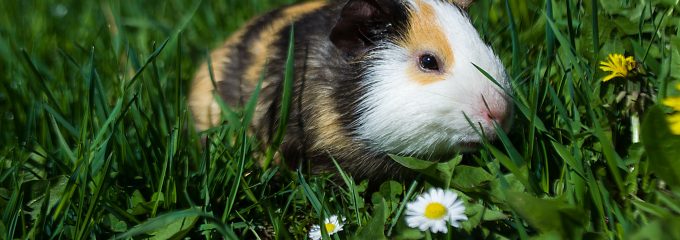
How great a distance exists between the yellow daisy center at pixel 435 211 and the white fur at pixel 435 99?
51 centimetres

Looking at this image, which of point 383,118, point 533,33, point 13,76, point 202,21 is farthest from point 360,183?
point 202,21

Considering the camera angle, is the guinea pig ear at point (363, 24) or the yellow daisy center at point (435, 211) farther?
the guinea pig ear at point (363, 24)

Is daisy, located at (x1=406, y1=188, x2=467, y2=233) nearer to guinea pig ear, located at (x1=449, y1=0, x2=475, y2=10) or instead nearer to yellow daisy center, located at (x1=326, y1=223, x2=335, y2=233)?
yellow daisy center, located at (x1=326, y1=223, x2=335, y2=233)

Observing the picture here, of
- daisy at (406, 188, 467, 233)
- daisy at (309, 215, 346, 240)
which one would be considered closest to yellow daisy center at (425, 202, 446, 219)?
daisy at (406, 188, 467, 233)

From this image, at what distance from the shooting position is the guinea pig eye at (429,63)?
2.85 m

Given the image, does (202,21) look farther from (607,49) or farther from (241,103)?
(607,49)

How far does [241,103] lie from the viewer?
3.51 metres

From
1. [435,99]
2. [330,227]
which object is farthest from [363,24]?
[330,227]

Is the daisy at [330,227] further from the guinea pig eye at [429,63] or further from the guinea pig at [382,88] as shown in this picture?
the guinea pig eye at [429,63]

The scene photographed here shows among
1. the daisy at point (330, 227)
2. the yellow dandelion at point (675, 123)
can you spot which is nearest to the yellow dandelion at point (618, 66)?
the yellow dandelion at point (675, 123)

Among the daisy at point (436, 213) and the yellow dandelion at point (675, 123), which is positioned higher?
the yellow dandelion at point (675, 123)

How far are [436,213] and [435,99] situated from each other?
58 cm

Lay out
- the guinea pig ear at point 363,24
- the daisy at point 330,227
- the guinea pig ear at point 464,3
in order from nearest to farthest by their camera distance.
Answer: the daisy at point 330,227, the guinea pig ear at point 363,24, the guinea pig ear at point 464,3

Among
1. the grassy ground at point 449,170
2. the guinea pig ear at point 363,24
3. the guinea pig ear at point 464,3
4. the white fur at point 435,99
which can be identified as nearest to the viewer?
the grassy ground at point 449,170
